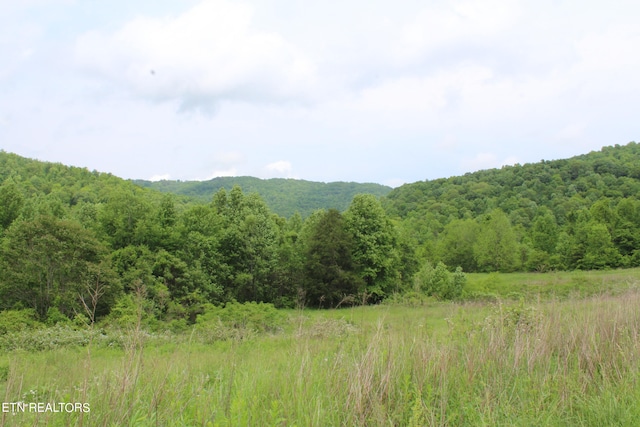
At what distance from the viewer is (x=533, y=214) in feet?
240

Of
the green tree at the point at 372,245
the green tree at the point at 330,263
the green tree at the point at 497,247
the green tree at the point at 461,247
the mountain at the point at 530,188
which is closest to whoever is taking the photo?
the green tree at the point at 330,263

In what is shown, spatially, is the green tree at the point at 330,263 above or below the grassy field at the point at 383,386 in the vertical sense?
below

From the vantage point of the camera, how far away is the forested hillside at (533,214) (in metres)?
45.8

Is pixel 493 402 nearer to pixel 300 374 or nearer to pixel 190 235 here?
pixel 300 374

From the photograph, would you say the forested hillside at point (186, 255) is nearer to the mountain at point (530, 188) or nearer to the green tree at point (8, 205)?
the green tree at point (8, 205)

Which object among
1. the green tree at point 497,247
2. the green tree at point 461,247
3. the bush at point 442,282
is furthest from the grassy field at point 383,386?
the green tree at point 461,247

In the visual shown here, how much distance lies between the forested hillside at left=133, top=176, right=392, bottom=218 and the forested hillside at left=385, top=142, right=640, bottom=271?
25609 mm

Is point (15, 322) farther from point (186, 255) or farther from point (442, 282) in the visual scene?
point (442, 282)

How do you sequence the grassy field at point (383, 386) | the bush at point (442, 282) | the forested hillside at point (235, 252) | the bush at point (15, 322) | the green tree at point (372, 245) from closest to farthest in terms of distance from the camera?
the grassy field at point (383, 386), the bush at point (15, 322), the forested hillside at point (235, 252), the bush at point (442, 282), the green tree at point (372, 245)

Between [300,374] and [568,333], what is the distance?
3.25m

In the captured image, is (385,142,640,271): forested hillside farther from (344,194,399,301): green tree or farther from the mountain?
(344,194,399,301): green tree

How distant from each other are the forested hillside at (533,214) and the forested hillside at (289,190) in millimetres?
25609

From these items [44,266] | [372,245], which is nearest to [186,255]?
[44,266]

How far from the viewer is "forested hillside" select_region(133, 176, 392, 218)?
4601 inches
